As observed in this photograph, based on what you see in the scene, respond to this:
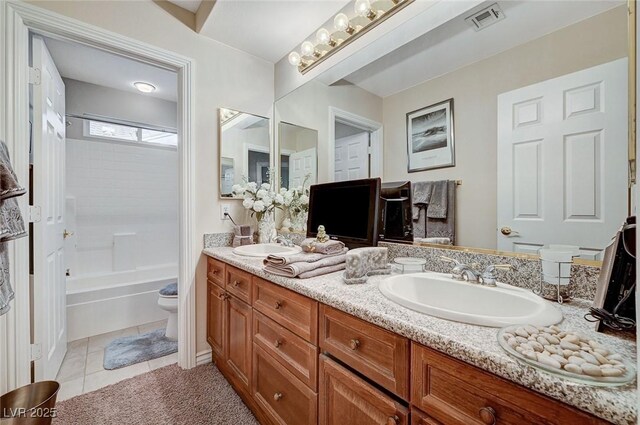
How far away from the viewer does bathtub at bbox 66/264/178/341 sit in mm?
2410

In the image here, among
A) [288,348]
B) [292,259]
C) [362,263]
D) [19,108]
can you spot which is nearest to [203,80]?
[19,108]

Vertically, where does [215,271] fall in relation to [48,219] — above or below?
below

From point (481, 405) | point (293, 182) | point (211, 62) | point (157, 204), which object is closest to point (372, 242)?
point (481, 405)

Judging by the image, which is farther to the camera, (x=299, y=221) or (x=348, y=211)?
(x=299, y=221)

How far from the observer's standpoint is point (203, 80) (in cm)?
203

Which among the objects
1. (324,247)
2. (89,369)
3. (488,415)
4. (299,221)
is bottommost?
(89,369)

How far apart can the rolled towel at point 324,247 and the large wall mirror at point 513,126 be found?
401 mm

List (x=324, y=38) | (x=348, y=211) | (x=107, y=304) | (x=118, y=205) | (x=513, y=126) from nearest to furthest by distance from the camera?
(x=513, y=126) < (x=348, y=211) < (x=324, y=38) < (x=107, y=304) < (x=118, y=205)

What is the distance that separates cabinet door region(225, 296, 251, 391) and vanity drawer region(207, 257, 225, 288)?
0.18 meters

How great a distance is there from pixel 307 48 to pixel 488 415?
2071mm

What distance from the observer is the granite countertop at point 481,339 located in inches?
17.1

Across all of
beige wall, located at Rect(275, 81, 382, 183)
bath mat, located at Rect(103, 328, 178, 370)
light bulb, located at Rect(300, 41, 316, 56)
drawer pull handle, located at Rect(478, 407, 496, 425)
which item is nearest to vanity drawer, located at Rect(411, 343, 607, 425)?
drawer pull handle, located at Rect(478, 407, 496, 425)

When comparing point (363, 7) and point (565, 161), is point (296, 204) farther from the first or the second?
point (565, 161)

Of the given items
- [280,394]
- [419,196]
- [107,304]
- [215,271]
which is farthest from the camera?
[107,304]
